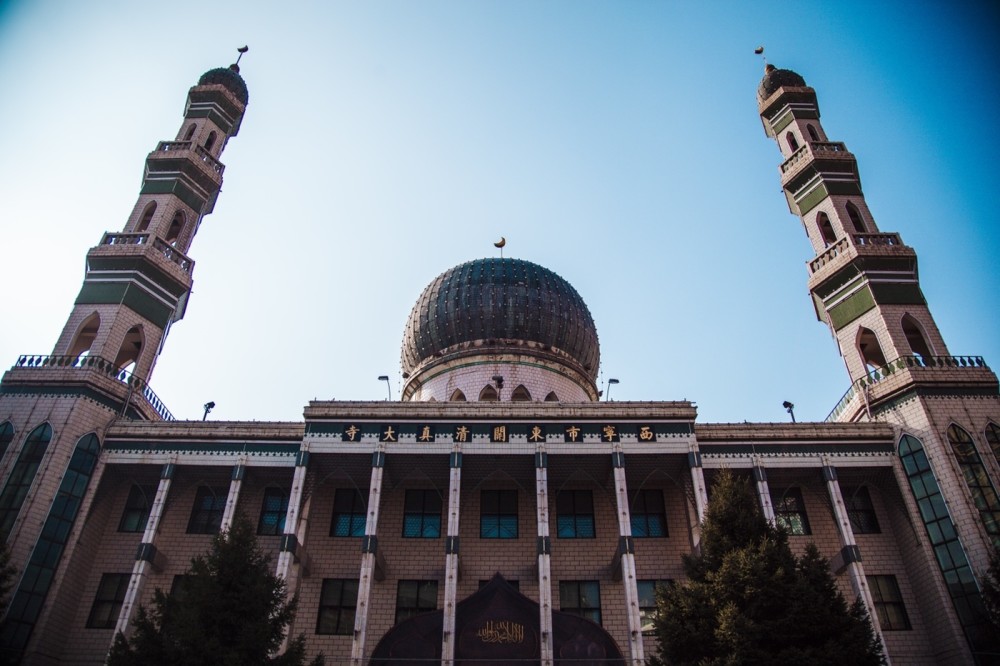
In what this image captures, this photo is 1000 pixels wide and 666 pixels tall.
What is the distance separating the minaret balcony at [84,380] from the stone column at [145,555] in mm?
3525

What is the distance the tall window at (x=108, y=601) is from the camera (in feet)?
73.8

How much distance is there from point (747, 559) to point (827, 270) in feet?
56.1

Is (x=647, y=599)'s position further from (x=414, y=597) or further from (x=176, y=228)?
(x=176, y=228)

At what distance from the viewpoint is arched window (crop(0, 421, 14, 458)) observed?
23.4m

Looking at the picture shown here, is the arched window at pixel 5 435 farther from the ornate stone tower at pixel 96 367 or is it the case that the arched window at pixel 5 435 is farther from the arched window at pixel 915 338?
the arched window at pixel 915 338

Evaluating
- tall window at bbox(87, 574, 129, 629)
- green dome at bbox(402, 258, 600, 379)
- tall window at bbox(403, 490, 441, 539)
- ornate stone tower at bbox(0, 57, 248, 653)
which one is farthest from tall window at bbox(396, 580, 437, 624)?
green dome at bbox(402, 258, 600, 379)

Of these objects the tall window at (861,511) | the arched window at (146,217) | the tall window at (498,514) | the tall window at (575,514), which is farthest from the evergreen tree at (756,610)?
the arched window at (146,217)

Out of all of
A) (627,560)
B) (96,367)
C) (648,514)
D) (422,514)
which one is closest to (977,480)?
(648,514)

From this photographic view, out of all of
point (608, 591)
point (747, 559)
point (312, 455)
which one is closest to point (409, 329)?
point (312, 455)

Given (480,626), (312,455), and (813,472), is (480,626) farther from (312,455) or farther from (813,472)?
(813,472)

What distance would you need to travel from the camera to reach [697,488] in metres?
22.4

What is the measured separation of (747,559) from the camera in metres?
16.2

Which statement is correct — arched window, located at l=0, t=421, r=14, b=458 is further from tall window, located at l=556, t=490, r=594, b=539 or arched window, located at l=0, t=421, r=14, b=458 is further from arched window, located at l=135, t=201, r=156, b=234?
tall window, located at l=556, t=490, r=594, b=539

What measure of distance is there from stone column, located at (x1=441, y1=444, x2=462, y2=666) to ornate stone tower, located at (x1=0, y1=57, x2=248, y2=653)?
38.0 feet
